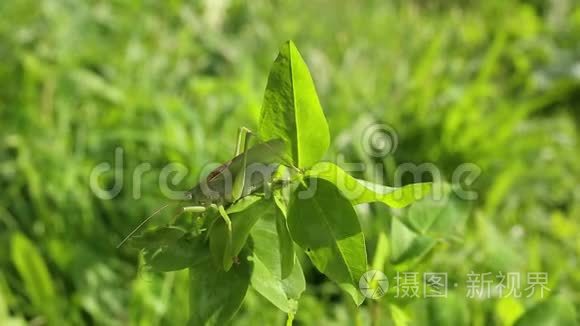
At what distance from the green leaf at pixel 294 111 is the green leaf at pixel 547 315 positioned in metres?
0.34

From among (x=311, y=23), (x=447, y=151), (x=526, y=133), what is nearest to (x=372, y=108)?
(x=447, y=151)

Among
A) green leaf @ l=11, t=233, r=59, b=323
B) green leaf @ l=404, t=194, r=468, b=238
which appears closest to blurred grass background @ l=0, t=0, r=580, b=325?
green leaf @ l=11, t=233, r=59, b=323

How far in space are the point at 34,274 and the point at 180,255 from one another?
2.83ft

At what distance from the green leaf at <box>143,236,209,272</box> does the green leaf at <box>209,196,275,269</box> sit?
0.02 m

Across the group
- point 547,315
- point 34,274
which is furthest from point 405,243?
point 34,274

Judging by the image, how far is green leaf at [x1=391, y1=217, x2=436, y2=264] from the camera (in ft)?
1.69

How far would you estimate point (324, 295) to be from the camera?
4.01 feet

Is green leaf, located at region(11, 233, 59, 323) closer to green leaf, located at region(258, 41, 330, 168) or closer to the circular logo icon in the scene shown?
the circular logo icon

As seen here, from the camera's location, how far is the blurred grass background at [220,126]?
45.1 inches

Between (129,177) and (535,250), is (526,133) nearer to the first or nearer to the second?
(535,250)

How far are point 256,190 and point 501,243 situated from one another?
1032 millimetres

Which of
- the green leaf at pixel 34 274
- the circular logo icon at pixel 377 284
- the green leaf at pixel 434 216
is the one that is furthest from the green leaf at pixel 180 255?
the green leaf at pixel 34 274

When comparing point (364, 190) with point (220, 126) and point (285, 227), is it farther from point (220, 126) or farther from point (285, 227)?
point (220, 126)

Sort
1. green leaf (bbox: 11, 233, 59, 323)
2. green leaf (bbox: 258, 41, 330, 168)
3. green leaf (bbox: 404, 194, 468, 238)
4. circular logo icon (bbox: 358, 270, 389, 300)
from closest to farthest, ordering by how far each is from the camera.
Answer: green leaf (bbox: 258, 41, 330, 168)
circular logo icon (bbox: 358, 270, 389, 300)
green leaf (bbox: 404, 194, 468, 238)
green leaf (bbox: 11, 233, 59, 323)
